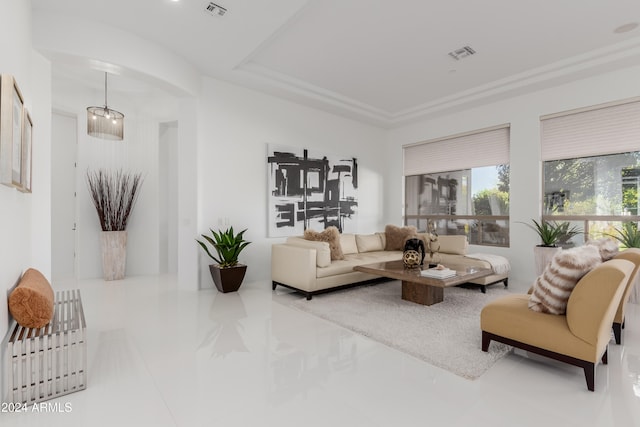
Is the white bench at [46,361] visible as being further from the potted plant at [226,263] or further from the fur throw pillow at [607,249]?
the fur throw pillow at [607,249]

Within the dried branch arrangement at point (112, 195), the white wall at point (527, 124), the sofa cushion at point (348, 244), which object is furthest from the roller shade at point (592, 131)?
the dried branch arrangement at point (112, 195)

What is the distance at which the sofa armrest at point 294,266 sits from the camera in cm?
396

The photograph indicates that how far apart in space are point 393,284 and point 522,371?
255 cm

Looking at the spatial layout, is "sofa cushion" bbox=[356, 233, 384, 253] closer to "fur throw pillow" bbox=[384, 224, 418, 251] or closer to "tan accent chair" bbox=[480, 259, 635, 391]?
"fur throw pillow" bbox=[384, 224, 418, 251]

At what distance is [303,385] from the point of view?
2037 millimetres

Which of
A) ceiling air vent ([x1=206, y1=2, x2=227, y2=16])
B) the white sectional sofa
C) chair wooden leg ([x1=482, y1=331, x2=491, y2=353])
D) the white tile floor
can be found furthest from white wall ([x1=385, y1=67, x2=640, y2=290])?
ceiling air vent ([x1=206, y1=2, x2=227, y2=16])

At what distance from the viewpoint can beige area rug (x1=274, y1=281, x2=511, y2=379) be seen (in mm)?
2400

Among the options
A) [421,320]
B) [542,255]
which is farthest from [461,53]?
[421,320]

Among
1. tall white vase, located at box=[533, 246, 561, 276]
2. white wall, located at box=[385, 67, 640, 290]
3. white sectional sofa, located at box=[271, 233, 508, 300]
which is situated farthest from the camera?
tall white vase, located at box=[533, 246, 561, 276]

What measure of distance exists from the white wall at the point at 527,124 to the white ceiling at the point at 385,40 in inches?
9.1

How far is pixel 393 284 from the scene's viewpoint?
475 centimetres

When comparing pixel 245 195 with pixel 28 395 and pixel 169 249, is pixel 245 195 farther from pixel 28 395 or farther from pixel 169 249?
pixel 28 395

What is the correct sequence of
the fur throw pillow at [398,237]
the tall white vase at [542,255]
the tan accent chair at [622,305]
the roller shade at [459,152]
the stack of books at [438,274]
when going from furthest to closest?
the fur throw pillow at [398,237], the roller shade at [459,152], the tall white vase at [542,255], the stack of books at [438,274], the tan accent chair at [622,305]

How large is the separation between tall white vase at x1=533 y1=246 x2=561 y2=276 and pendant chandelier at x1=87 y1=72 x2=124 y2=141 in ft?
20.3
